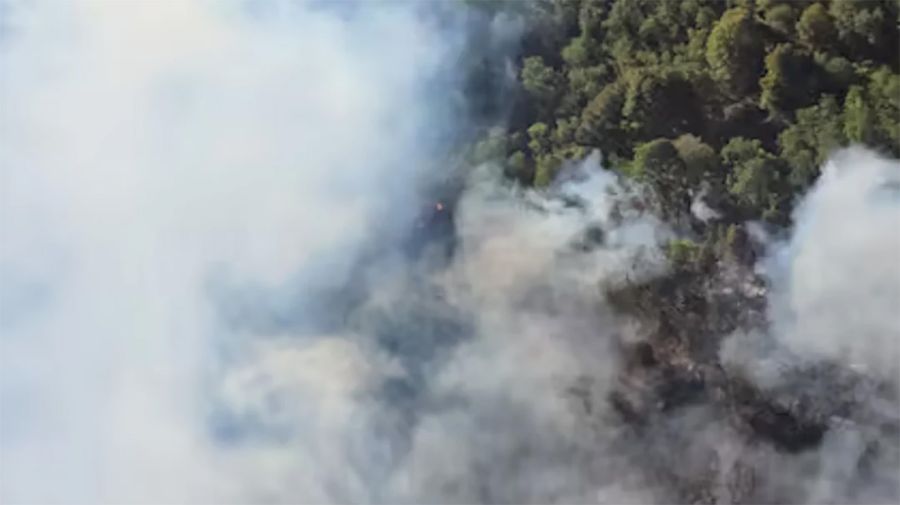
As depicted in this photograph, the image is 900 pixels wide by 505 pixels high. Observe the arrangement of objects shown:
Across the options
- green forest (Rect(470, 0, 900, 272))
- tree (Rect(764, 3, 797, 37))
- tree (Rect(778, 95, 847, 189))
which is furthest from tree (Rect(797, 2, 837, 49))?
tree (Rect(778, 95, 847, 189))

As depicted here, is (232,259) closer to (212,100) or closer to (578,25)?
(212,100)

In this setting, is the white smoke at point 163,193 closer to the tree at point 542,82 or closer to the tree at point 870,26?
the tree at point 542,82

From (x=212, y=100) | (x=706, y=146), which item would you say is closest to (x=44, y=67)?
(x=212, y=100)

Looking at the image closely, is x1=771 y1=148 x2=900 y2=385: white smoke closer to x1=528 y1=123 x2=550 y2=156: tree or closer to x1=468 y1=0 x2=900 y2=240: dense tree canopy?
x1=468 y1=0 x2=900 y2=240: dense tree canopy

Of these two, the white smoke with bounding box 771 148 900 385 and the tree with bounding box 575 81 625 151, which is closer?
the white smoke with bounding box 771 148 900 385

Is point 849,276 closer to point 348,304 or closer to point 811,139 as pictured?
Answer: point 811,139

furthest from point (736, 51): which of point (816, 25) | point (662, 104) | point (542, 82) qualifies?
point (542, 82)

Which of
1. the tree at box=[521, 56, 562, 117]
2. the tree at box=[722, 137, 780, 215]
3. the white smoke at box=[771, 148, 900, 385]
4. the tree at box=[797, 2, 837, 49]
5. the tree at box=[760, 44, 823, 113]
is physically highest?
the tree at box=[521, 56, 562, 117]

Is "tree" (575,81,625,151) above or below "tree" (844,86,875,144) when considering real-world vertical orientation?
above
